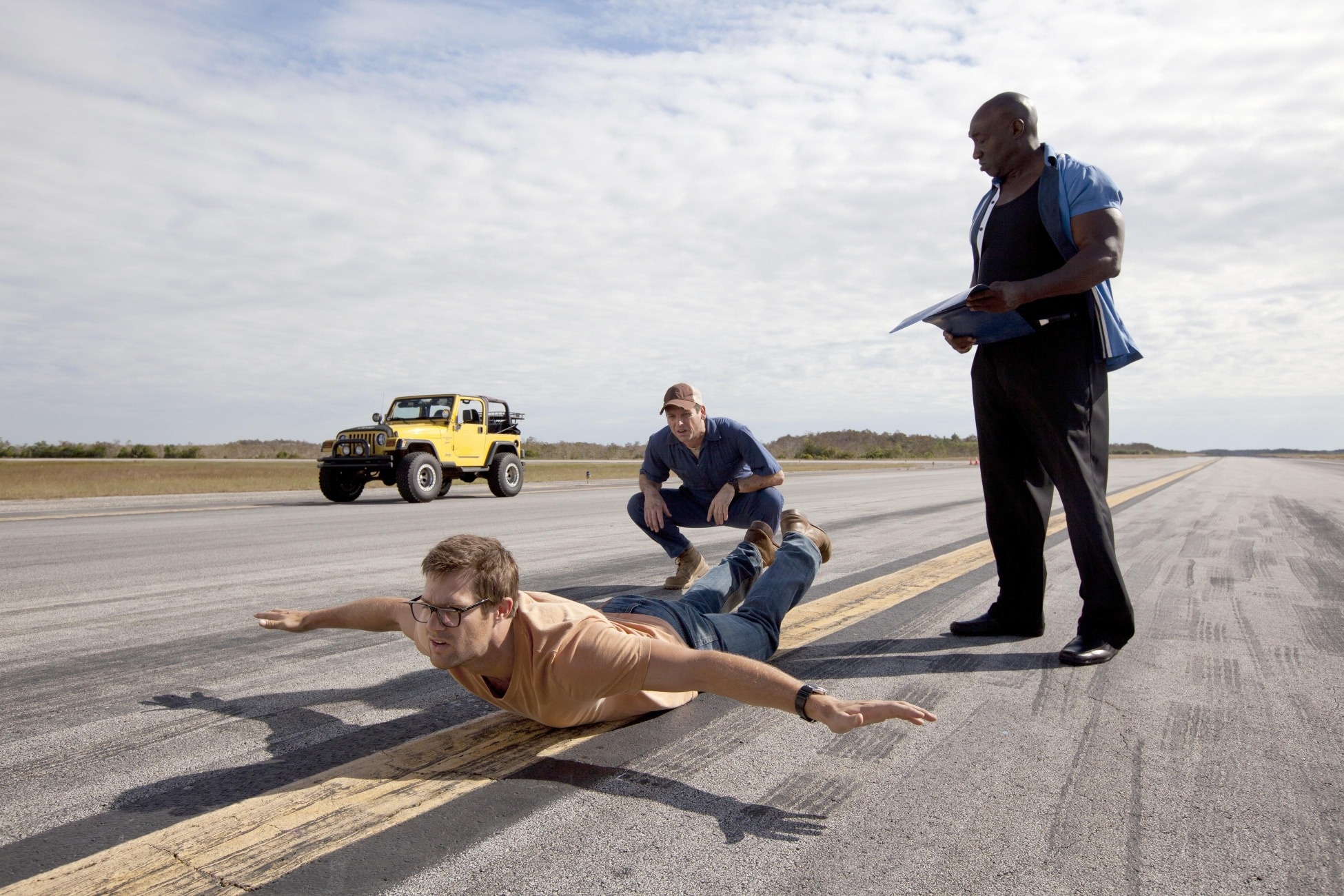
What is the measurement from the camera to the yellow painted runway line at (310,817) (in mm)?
1509

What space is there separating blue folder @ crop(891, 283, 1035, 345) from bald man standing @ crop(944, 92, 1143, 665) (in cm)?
4

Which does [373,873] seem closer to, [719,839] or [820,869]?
[719,839]

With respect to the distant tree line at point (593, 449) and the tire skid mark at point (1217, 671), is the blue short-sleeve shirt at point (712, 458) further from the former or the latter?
the distant tree line at point (593, 449)

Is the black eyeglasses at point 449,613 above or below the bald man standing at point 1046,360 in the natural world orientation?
below

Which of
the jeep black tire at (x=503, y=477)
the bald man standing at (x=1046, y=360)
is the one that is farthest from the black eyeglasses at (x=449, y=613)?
the jeep black tire at (x=503, y=477)

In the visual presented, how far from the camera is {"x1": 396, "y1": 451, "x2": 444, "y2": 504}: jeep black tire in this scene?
14.7 metres

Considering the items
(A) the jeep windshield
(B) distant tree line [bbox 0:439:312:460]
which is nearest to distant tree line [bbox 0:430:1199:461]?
(B) distant tree line [bbox 0:439:312:460]

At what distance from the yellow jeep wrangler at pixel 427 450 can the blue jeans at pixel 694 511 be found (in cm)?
1047

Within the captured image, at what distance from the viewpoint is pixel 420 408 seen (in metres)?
16.8

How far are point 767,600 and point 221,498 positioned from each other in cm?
1510

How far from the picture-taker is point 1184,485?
58.3 ft

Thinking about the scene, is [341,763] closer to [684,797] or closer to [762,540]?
[684,797]

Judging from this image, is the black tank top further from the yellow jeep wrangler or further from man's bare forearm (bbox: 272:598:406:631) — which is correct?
the yellow jeep wrangler

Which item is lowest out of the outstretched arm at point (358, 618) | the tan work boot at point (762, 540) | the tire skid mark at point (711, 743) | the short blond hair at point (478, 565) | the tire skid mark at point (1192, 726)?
the tire skid mark at point (1192, 726)
